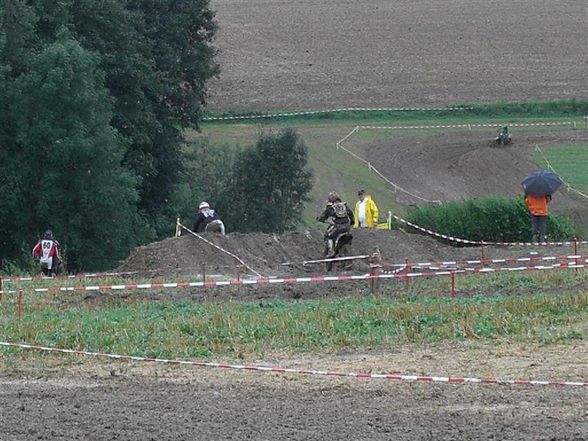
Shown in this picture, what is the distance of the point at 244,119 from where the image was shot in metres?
59.0

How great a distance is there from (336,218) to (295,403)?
49.6 feet

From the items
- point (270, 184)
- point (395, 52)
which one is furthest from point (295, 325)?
point (395, 52)

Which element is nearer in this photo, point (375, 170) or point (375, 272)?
point (375, 272)

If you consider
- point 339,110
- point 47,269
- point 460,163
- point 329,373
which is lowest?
point 329,373

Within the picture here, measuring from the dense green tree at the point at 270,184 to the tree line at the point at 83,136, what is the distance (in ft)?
0.35

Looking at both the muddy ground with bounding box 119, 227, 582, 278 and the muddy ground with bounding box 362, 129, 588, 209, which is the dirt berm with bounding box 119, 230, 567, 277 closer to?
the muddy ground with bounding box 119, 227, 582, 278

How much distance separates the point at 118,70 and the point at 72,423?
37.4 meters

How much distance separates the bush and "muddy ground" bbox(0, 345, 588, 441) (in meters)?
23.2

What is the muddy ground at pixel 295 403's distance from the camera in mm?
12031

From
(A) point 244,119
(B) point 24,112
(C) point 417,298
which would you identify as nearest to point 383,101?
(A) point 244,119

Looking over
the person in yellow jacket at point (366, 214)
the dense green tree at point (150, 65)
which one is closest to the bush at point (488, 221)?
the person in yellow jacket at point (366, 214)

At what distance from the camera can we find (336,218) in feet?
92.9

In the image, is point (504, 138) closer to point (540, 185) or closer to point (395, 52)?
point (395, 52)

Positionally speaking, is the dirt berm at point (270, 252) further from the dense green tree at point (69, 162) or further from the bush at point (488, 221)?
the dense green tree at point (69, 162)
